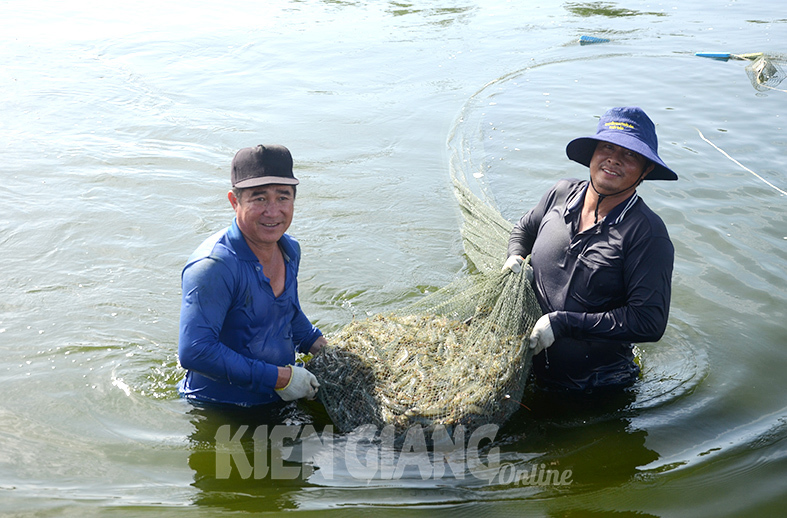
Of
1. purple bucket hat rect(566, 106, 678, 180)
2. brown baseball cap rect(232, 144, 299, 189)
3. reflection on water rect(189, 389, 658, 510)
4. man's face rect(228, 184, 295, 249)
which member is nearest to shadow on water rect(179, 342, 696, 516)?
reflection on water rect(189, 389, 658, 510)

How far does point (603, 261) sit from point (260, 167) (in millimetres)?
1994

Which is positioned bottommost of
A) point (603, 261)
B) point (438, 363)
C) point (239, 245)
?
point (438, 363)

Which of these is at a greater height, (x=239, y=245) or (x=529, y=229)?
(x=239, y=245)

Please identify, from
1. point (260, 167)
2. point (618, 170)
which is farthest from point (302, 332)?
point (618, 170)

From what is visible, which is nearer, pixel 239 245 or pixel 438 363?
pixel 239 245

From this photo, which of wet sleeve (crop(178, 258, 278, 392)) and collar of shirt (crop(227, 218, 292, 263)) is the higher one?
collar of shirt (crop(227, 218, 292, 263))

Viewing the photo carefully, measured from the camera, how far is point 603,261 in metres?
3.79

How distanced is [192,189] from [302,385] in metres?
4.65

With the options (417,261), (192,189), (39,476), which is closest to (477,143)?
(417,261)

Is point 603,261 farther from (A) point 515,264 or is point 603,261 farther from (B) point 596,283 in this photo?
(A) point 515,264

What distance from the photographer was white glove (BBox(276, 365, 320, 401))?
11.9 ft

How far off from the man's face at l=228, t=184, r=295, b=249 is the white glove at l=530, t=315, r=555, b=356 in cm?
160

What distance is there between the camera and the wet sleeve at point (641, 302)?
364cm

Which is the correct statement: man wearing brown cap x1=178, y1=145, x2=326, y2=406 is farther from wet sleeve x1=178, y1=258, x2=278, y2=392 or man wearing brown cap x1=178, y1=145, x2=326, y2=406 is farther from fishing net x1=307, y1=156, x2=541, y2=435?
fishing net x1=307, y1=156, x2=541, y2=435
